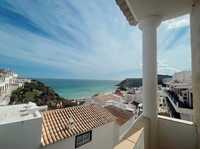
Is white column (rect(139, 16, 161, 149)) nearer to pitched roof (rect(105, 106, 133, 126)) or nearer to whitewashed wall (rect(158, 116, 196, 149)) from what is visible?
whitewashed wall (rect(158, 116, 196, 149))

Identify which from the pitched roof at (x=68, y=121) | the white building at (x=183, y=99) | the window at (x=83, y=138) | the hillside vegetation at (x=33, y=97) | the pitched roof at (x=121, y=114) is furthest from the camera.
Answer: the hillside vegetation at (x=33, y=97)

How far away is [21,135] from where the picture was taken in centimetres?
282

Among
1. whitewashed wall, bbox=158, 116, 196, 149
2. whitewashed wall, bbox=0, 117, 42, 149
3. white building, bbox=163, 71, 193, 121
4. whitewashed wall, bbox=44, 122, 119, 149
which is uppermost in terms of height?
white building, bbox=163, 71, 193, 121

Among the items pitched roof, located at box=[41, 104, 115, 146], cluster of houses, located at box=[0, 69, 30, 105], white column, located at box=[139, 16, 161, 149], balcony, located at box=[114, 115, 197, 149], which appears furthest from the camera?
cluster of houses, located at box=[0, 69, 30, 105]

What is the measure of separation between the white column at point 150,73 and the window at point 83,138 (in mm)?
3472

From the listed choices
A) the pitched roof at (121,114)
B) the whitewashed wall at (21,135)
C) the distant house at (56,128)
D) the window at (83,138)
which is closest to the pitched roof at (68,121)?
the distant house at (56,128)

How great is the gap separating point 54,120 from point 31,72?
60.0 ft

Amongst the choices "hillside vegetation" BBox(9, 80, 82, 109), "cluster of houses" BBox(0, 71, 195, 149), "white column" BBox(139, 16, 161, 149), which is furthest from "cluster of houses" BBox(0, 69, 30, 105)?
"white column" BBox(139, 16, 161, 149)

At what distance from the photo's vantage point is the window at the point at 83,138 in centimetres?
426

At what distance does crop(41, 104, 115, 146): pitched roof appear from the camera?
3.85m

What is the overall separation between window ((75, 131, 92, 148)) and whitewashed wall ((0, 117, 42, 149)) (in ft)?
4.54

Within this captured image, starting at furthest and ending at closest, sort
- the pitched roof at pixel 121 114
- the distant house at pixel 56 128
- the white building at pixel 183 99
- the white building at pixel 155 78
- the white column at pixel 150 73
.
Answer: the pitched roof at pixel 121 114, the distant house at pixel 56 128, the white building at pixel 183 99, the white column at pixel 150 73, the white building at pixel 155 78

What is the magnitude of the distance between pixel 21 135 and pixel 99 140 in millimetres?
3062

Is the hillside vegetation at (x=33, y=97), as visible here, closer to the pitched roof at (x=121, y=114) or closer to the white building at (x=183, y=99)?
the pitched roof at (x=121, y=114)
